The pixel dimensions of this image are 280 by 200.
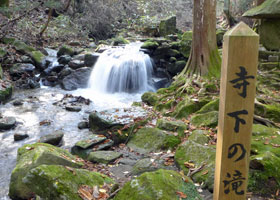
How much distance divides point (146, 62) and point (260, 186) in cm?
919

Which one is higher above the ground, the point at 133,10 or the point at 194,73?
the point at 133,10

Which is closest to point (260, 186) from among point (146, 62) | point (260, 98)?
point (260, 98)

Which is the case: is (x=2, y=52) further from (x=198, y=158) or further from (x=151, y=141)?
(x=198, y=158)

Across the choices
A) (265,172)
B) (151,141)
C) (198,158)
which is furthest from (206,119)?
(265,172)

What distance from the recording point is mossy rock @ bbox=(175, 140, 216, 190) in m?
3.52

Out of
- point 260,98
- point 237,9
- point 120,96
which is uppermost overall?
point 237,9

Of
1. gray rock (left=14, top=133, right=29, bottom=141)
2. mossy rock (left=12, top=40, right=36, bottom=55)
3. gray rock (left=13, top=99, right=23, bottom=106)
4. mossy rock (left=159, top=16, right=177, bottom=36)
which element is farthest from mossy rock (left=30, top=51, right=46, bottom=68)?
mossy rock (left=159, top=16, right=177, bottom=36)

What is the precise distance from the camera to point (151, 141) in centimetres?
502

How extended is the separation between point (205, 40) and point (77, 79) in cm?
612

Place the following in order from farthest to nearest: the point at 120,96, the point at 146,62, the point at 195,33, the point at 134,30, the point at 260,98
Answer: the point at 134,30
the point at 146,62
the point at 120,96
the point at 195,33
the point at 260,98

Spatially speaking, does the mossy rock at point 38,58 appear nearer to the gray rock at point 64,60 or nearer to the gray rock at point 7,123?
the gray rock at point 64,60

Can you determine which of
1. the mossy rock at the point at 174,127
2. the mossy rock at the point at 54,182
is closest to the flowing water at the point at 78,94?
the mossy rock at the point at 54,182

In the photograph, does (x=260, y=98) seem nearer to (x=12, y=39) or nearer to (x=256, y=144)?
(x=256, y=144)

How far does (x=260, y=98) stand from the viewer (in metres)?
6.20
